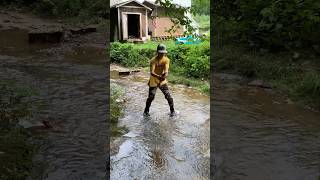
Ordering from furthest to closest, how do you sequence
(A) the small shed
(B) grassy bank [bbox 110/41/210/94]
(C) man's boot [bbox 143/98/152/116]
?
1. (A) the small shed
2. (B) grassy bank [bbox 110/41/210/94]
3. (C) man's boot [bbox 143/98/152/116]

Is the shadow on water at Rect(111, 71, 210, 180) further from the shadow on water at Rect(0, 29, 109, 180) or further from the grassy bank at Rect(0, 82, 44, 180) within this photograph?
the grassy bank at Rect(0, 82, 44, 180)

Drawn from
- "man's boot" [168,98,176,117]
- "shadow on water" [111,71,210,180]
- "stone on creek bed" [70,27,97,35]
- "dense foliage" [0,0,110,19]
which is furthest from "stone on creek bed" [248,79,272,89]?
"dense foliage" [0,0,110,19]

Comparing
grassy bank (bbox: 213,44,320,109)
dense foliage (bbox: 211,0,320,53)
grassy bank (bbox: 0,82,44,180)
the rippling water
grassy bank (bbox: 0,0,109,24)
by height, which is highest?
grassy bank (bbox: 0,0,109,24)

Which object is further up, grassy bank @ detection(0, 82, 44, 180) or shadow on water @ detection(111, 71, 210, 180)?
grassy bank @ detection(0, 82, 44, 180)

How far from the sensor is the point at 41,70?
529 inches

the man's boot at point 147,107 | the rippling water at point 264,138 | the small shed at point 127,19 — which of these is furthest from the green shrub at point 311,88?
the small shed at point 127,19

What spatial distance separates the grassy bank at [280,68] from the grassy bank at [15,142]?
6485 millimetres

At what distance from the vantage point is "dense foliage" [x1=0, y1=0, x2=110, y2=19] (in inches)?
908

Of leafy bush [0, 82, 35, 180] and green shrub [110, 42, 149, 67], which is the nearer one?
leafy bush [0, 82, 35, 180]

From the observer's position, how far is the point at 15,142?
6082mm

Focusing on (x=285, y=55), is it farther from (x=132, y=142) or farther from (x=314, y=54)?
(x=132, y=142)

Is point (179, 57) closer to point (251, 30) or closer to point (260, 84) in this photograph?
point (251, 30)

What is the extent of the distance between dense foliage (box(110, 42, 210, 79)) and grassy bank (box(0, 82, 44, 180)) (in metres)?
7.06

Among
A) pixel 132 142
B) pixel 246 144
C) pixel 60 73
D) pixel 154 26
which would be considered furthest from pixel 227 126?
pixel 154 26
